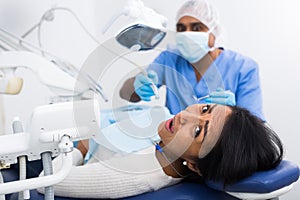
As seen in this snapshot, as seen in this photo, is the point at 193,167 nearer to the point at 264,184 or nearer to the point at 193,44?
the point at 264,184

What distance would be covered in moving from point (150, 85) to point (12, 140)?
786 mm

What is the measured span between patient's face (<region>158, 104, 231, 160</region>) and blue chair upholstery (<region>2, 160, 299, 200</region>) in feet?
A: 0.30

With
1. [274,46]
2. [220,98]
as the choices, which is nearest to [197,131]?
[220,98]

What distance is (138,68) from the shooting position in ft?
5.44

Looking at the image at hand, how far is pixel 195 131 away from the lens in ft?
4.05

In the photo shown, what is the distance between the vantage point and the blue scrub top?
5.83 feet

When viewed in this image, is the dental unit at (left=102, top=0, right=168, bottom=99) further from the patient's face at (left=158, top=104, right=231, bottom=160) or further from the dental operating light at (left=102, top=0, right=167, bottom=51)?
the patient's face at (left=158, top=104, right=231, bottom=160)

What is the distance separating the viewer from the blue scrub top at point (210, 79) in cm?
178

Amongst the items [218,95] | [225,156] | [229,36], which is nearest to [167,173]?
[225,156]

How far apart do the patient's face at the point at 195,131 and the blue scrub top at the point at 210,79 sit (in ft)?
1.47

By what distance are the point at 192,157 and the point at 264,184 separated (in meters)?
0.23

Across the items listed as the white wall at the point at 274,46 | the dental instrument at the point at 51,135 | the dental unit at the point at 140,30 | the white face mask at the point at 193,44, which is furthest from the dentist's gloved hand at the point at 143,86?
the dental instrument at the point at 51,135

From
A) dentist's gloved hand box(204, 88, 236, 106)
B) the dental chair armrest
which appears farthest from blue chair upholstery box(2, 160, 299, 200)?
dentist's gloved hand box(204, 88, 236, 106)

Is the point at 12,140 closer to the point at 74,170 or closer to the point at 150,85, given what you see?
the point at 74,170
